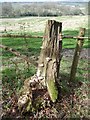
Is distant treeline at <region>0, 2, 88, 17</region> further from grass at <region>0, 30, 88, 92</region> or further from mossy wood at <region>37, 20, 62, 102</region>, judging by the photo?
mossy wood at <region>37, 20, 62, 102</region>

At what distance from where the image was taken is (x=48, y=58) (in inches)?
249

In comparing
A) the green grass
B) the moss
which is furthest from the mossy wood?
the green grass

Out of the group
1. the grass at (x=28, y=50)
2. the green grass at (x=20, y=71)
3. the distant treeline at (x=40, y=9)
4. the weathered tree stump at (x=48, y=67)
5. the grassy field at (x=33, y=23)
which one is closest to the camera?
the weathered tree stump at (x=48, y=67)

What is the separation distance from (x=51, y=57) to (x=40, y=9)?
62.7ft

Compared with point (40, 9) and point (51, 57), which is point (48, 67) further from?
point (40, 9)

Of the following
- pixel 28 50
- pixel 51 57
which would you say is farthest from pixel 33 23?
pixel 51 57

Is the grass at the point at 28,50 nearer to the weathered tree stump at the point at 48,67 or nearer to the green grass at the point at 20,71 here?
the green grass at the point at 20,71

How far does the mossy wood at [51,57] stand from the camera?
629cm

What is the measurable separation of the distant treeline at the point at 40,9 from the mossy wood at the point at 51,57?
1400 cm

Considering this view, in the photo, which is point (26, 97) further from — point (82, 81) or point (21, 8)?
point (21, 8)

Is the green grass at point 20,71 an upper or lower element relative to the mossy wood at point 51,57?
lower

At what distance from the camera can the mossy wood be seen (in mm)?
6293

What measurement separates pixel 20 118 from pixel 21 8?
18.0 meters

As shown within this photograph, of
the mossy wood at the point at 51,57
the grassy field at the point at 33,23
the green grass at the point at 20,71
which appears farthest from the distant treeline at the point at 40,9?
the mossy wood at the point at 51,57
